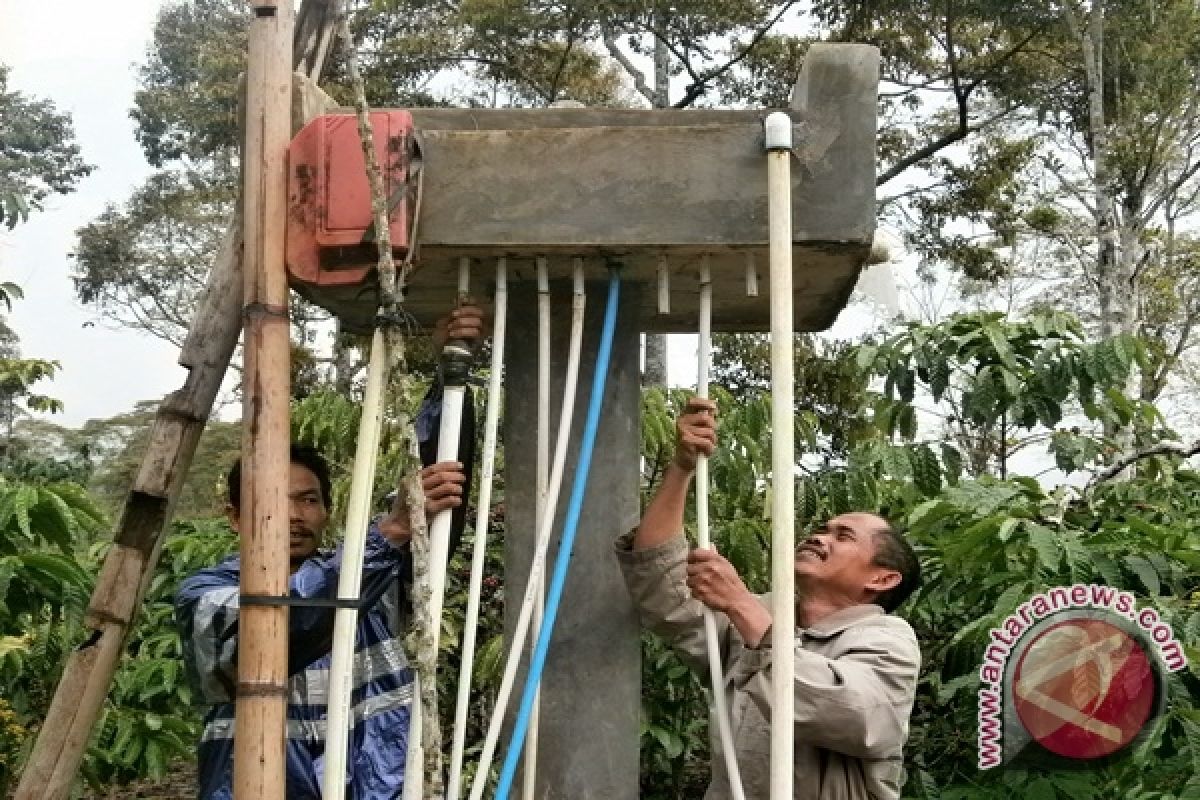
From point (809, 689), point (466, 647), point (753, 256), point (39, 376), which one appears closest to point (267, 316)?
point (466, 647)

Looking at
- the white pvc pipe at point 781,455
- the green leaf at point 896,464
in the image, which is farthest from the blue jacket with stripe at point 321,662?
the green leaf at point 896,464

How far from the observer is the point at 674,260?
8.36 ft

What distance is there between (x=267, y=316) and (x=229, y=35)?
61.8 ft

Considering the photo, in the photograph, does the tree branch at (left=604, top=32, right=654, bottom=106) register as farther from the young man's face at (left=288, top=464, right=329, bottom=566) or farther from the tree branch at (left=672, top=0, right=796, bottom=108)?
the young man's face at (left=288, top=464, right=329, bottom=566)

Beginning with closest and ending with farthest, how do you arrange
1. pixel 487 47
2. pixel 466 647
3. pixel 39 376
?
pixel 466 647 < pixel 39 376 < pixel 487 47

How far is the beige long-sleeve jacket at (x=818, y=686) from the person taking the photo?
244 cm

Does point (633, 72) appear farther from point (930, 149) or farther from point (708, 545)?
point (708, 545)

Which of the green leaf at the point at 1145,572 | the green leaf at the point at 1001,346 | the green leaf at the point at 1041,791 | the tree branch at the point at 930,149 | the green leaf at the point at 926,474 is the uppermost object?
the tree branch at the point at 930,149

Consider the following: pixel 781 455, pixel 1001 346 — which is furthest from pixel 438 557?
pixel 1001 346

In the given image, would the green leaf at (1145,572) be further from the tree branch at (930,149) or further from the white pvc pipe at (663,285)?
the tree branch at (930,149)

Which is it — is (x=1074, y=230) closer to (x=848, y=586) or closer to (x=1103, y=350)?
(x=1103, y=350)

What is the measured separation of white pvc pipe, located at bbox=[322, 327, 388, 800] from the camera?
218 centimetres

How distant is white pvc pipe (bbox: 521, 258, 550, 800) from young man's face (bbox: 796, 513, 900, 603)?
582 millimetres

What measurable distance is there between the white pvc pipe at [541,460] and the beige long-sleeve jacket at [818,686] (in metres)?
0.19
